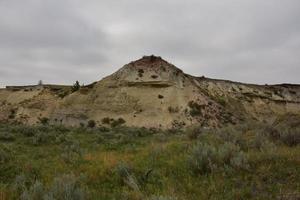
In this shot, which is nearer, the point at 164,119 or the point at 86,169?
the point at 86,169

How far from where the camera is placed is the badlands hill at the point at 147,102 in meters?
36.8

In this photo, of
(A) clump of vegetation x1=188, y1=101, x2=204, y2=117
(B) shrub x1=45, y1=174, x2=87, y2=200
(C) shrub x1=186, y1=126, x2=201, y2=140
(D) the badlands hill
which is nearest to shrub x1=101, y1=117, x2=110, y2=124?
(D) the badlands hill

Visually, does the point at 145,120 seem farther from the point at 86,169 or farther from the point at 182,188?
the point at 182,188

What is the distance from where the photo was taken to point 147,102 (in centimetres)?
3856

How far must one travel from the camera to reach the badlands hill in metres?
36.8

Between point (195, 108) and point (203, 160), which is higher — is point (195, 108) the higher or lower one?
the higher one

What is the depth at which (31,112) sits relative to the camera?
1630 inches

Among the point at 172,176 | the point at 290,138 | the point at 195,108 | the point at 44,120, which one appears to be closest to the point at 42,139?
the point at 290,138

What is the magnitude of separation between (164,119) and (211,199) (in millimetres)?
30460

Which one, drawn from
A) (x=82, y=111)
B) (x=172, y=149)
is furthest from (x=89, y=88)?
(x=172, y=149)

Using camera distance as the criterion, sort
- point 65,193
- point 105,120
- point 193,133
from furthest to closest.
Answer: point 105,120, point 193,133, point 65,193

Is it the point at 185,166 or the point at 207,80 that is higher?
the point at 207,80

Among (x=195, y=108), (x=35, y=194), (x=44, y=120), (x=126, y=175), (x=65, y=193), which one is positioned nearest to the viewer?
(x=65, y=193)

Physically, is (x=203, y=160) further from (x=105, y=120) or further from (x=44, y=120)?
(x=44, y=120)
